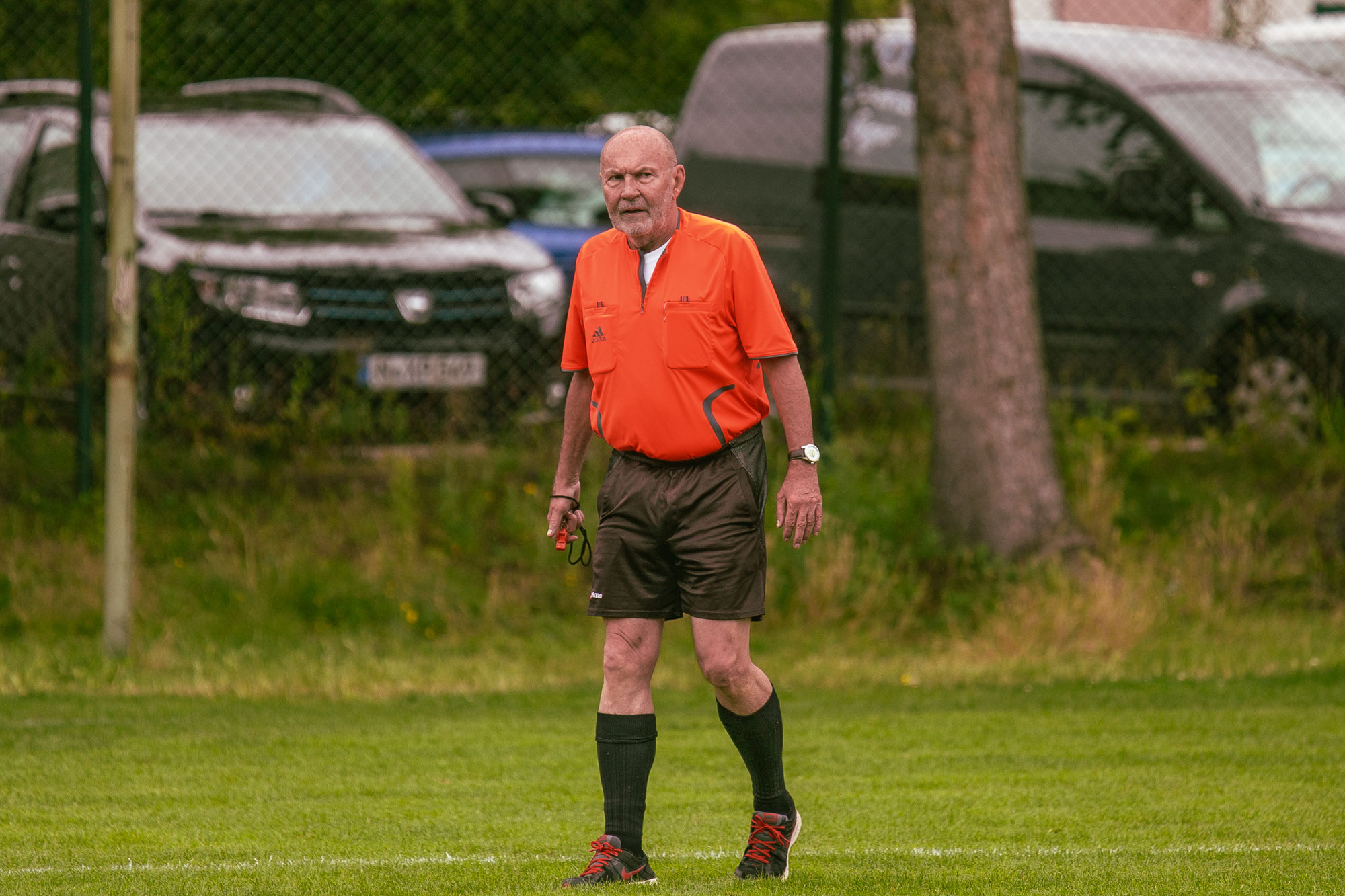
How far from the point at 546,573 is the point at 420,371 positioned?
1.29m

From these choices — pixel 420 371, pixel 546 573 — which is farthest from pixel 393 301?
pixel 546 573

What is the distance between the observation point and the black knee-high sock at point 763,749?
448cm

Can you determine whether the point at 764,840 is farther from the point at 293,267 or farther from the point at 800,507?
the point at 293,267

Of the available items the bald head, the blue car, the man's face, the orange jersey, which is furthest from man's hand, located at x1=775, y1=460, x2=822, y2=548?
the blue car

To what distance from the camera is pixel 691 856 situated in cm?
477

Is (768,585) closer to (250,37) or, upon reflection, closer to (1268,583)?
(1268,583)

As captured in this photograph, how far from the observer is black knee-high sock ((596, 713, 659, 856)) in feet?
14.3

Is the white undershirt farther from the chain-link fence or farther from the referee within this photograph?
the chain-link fence

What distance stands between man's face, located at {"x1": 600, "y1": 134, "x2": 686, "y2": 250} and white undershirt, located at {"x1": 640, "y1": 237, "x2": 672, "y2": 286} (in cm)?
4

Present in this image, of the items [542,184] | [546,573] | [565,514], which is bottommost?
Answer: [546,573]

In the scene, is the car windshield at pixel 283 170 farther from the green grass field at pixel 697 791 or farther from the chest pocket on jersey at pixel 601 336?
the chest pocket on jersey at pixel 601 336

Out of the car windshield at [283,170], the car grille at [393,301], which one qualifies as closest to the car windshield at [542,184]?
the car windshield at [283,170]

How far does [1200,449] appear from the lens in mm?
9508

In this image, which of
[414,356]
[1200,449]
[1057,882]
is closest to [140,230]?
[414,356]
